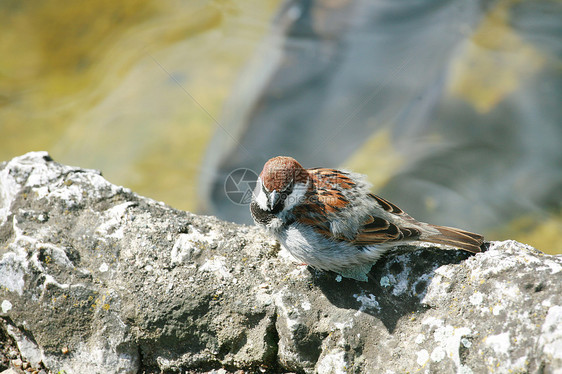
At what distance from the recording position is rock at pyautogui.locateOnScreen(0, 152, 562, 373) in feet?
11.6

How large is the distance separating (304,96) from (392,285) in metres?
5.88

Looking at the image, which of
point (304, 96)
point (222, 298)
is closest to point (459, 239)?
point (222, 298)

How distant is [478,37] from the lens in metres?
9.18

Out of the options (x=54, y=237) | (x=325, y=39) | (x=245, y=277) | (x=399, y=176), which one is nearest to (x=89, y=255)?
(x=54, y=237)

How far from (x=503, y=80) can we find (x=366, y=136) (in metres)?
2.44

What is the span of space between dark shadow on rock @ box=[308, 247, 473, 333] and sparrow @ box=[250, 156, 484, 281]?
0.08 metres

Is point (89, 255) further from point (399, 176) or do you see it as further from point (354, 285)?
point (399, 176)

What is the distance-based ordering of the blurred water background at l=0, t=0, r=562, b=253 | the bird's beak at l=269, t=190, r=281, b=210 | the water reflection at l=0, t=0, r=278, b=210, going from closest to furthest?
the bird's beak at l=269, t=190, r=281, b=210
the blurred water background at l=0, t=0, r=562, b=253
the water reflection at l=0, t=0, r=278, b=210

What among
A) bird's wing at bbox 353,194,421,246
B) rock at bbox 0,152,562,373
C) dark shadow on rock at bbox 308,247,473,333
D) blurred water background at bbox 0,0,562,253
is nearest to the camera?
rock at bbox 0,152,562,373

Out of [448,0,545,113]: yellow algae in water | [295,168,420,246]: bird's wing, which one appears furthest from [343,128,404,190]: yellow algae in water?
[295,168,420,246]: bird's wing

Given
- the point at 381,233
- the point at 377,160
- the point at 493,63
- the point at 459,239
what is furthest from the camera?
the point at 493,63

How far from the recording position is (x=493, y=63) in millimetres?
8750

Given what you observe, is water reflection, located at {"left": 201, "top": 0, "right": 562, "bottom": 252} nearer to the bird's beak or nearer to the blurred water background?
the blurred water background

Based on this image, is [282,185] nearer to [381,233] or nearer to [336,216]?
[336,216]
